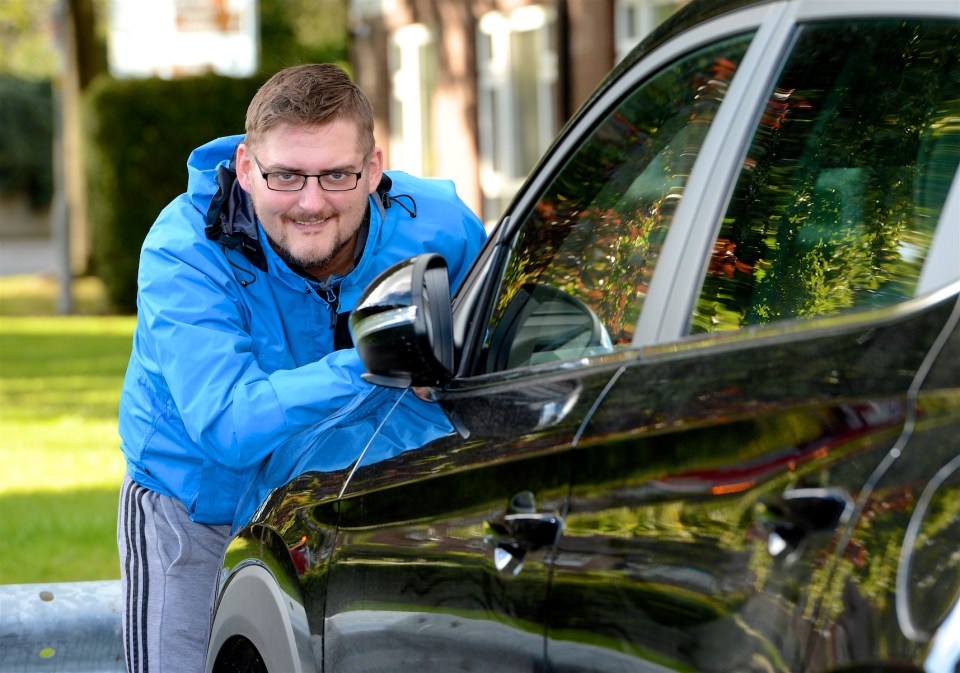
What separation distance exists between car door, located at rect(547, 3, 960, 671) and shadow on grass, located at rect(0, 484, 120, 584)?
17.1 feet

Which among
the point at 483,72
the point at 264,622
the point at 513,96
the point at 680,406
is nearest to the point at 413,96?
the point at 483,72

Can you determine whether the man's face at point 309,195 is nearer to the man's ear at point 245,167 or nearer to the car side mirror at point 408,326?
the man's ear at point 245,167

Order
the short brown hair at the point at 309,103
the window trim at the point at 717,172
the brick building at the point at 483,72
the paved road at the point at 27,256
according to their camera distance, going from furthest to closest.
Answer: the paved road at the point at 27,256 < the brick building at the point at 483,72 < the short brown hair at the point at 309,103 < the window trim at the point at 717,172

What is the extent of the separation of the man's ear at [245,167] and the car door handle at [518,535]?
61.2 inches

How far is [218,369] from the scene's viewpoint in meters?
3.13

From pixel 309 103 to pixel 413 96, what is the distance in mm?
20967

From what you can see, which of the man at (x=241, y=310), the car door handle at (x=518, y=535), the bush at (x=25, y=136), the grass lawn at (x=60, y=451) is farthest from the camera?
the bush at (x=25, y=136)

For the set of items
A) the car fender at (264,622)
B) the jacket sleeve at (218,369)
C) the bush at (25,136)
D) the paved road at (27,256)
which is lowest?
the paved road at (27,256)

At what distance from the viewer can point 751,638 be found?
5.25ft

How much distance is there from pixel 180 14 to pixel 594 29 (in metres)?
8.15

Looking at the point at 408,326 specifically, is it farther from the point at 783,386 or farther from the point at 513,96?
the point at 513,96

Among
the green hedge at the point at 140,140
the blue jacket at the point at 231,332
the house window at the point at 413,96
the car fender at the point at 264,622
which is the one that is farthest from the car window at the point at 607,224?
the house window at the point at 413,96

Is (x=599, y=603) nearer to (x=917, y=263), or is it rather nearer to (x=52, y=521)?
(x=917, y=263)

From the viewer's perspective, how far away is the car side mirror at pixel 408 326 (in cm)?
242
